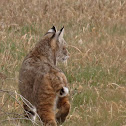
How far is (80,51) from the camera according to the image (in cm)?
768

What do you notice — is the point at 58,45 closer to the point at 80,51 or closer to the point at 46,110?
the point at 46,110

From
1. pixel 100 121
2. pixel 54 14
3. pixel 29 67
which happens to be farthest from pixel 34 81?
pixel 54 14

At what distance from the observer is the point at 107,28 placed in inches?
384

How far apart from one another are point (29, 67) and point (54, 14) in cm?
543

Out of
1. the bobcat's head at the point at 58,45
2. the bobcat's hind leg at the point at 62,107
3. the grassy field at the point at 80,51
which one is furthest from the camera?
the bobcat's head at the point at 58,45

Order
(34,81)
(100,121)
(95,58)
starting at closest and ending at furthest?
(34,81), (100,121), (95,58)

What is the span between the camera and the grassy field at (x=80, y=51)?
18.0 feet

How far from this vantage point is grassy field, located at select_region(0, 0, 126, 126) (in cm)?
548

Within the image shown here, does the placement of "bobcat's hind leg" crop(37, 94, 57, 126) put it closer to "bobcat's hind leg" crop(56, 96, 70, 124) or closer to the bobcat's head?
"bobcat's hind leg" crop(56, 96, 70, 124)

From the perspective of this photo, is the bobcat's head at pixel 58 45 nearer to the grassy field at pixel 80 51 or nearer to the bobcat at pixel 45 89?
the bobcat at pixel 45 89

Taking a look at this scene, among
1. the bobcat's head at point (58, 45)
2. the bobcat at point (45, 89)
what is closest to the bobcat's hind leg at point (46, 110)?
the bobcat at point (45, 89)

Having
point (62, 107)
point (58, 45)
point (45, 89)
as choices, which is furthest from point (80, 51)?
point (45, 89)

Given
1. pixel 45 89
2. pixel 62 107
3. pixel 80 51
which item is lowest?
pixel 80 51

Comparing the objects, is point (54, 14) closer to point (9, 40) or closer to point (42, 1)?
point (42, 1)
